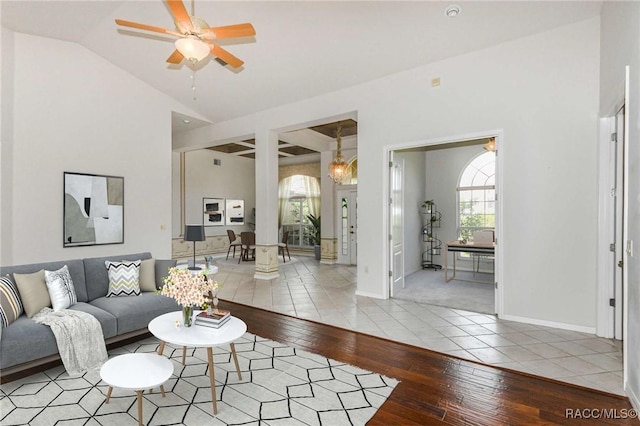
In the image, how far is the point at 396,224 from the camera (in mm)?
5348

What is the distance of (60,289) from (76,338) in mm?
654

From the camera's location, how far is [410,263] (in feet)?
23.4

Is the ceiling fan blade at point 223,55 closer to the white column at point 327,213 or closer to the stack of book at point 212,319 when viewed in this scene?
the stack of book at point 212,319

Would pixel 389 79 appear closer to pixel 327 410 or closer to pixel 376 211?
pixel 376 211

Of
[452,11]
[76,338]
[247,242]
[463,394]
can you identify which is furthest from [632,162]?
[247,242]

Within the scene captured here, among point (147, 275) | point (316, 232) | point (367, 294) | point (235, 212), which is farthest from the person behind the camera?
point (235, 212)

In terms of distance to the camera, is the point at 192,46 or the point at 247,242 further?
the point at 247,242

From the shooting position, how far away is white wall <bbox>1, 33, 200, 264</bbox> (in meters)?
4.26

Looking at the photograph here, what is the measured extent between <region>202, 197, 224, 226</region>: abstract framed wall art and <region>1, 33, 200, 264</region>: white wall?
3920 mm

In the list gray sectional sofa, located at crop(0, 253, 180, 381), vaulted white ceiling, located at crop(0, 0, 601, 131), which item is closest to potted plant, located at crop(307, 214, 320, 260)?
vaulted white ceiling, located at crop(0, 0, 601, 131)

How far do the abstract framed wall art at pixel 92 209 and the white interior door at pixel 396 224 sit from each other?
176 inches

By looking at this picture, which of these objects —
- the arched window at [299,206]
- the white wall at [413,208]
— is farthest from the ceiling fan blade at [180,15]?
the arched window at [299,206]

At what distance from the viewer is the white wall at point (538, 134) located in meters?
3.62

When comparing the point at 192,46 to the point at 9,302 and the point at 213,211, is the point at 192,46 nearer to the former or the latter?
the point at 9,302
